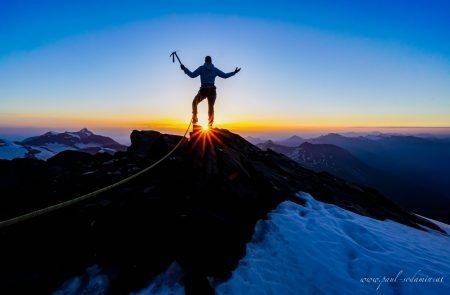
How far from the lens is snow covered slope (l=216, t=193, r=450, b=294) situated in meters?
7.93

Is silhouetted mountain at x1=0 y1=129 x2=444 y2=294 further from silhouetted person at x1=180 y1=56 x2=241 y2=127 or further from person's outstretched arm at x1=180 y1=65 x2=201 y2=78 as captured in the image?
person's outstretched arm at x1=180 y1=65 x2=201 y2=78

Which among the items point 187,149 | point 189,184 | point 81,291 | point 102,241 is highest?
point 187,149

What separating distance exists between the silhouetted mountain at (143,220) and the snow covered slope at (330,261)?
Result: 0.35 m

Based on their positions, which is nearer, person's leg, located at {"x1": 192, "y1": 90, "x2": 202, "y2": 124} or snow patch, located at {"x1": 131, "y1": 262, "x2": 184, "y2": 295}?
snow patch, located at {"x1": 131, "y1": 262, "x2": 184, "y2": 295}

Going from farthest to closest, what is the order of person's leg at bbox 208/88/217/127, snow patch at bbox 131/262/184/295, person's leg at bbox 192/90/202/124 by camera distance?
person's leg at bbox 192/90/202/124 < person's leg at bbox 208/88/217/127 < snow patch at bbox 131/262/184/295

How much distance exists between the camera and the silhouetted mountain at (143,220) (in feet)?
27.9

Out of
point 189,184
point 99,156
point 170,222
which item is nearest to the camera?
point 170,222

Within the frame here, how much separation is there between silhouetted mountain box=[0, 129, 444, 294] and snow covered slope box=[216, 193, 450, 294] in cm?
35

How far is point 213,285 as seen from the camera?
26.5ft

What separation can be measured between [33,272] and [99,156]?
13275 mm

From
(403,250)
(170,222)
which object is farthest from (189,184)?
(403,250)

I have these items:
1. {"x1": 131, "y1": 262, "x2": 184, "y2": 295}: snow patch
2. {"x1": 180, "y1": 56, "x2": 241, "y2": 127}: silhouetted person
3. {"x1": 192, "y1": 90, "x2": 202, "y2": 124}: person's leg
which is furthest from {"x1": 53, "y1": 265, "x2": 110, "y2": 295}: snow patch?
{"x1": 180, "y1": 56, "x2": 241, "y2": 127}: silhouetted person

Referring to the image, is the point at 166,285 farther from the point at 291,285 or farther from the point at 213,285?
the point at 291,285

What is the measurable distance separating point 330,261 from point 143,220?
6676 millimetres
